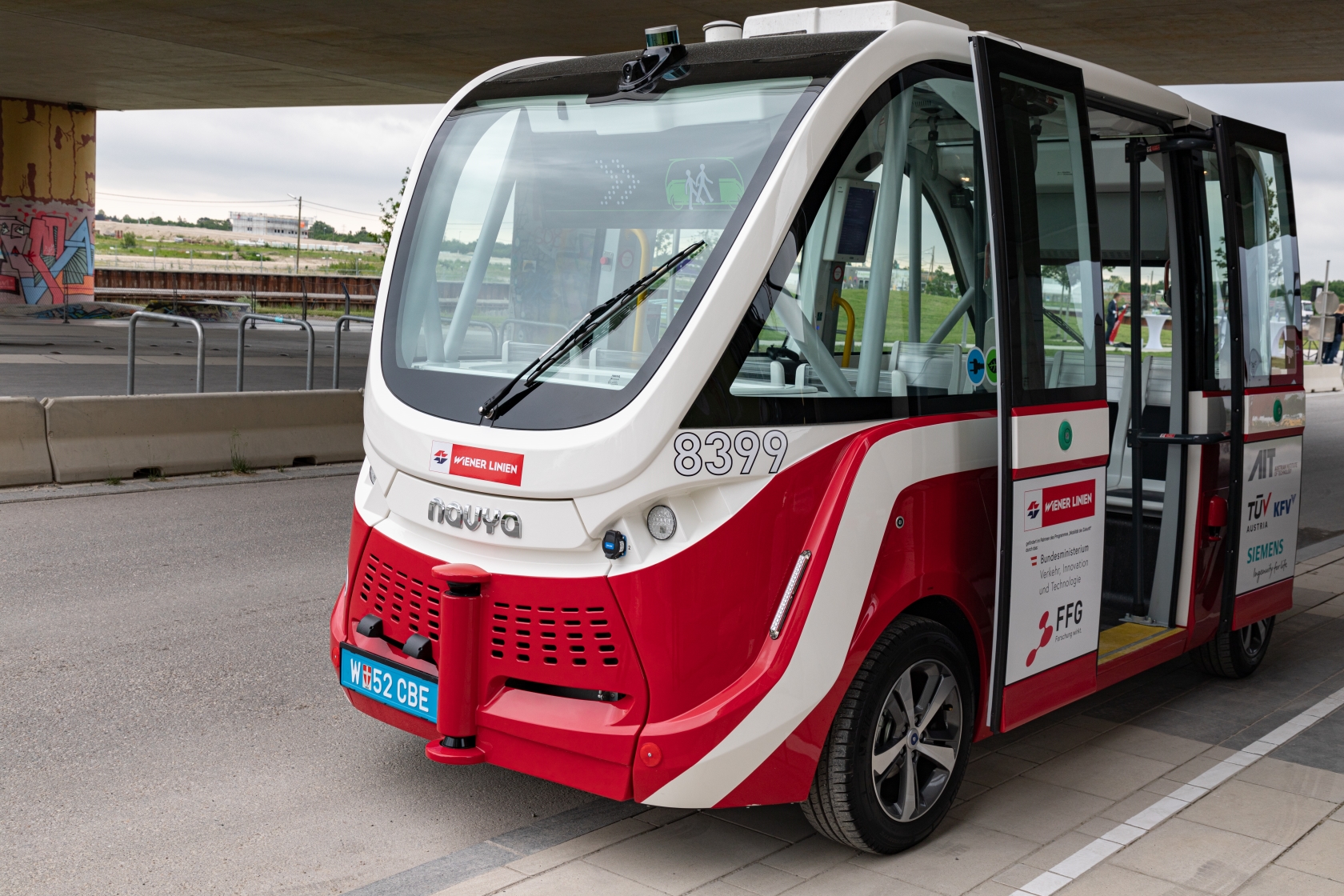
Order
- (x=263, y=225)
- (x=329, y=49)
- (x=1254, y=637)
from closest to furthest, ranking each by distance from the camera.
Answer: (x=1254, y=637) → (x=329, y=49) → (x=263, y=225)

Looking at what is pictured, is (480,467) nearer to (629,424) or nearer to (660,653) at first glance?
(629,424)

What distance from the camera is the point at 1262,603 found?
5.79 meters

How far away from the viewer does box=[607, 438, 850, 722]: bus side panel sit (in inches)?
133

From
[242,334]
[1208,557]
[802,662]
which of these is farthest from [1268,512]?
[242,334]

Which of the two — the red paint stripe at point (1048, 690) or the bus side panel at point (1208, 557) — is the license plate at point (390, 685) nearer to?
the red paint stripe at point (1048, 690)

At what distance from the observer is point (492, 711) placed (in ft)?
11.8

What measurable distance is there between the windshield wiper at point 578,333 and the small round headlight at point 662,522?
1.78ft

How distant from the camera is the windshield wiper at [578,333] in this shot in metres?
3.64

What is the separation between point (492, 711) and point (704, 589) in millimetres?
736

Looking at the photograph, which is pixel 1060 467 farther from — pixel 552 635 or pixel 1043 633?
pixel 552 635

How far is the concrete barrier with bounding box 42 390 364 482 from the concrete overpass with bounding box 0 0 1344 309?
9.29m

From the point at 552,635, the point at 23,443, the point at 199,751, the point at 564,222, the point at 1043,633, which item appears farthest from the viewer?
the point at 23,443

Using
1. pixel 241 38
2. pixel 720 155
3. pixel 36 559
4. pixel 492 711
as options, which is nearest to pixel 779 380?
pixel 720 155

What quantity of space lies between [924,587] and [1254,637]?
309 cm
